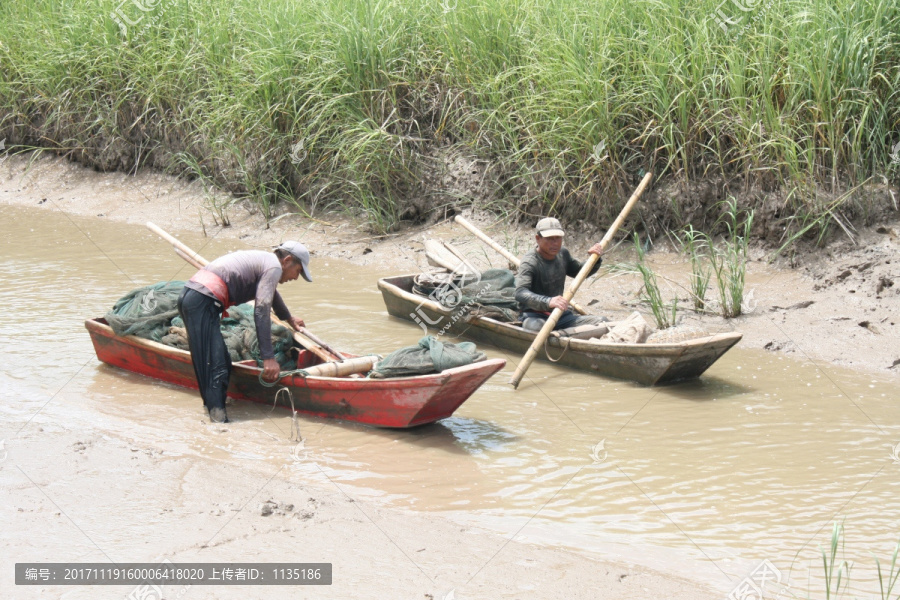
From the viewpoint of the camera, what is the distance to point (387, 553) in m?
4.03

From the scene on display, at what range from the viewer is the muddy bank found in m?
6.97

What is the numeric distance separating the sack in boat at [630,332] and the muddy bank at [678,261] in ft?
3.76

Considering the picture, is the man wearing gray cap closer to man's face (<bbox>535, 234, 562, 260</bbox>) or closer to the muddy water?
the muddy water

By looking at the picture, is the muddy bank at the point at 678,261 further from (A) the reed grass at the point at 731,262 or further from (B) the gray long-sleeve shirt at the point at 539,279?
(B) the gray long-sleeve shirt at the point at 539,279

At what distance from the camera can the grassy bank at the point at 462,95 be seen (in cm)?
796

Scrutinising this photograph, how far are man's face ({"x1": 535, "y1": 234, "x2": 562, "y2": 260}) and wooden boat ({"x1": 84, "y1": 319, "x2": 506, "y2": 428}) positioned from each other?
160 centimetres

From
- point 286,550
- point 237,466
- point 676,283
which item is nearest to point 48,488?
point 237,466

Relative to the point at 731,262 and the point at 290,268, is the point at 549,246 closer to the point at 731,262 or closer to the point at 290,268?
the point at 290,268

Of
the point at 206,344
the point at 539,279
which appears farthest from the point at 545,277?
the point at 206,344

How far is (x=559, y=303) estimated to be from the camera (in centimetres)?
652

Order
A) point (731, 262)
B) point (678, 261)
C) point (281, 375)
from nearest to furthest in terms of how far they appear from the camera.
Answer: point (281, 375) < point (731, 262) < point (678, 261)

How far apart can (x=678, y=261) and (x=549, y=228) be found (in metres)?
2.36

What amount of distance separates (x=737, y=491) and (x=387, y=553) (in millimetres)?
1921

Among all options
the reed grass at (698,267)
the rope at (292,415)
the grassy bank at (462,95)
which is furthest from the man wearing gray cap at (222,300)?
the grassy bank at (462,95)
